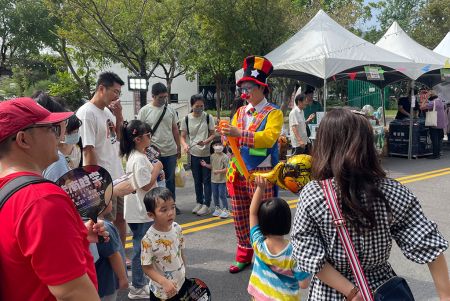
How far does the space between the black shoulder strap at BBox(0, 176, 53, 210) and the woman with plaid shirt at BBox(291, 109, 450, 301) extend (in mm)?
986

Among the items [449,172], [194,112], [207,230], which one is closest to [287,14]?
[449,172]

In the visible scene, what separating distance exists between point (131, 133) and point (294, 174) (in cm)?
180

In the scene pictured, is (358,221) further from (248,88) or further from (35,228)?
(248,88)

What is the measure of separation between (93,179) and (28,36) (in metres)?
21.7

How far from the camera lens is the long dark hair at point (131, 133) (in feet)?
12.0

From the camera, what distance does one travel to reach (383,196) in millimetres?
1644

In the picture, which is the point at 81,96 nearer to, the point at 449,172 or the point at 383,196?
the point at 449,172

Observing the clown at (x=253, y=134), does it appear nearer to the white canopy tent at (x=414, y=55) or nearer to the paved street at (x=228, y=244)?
the paved street at (x=228, y=244)

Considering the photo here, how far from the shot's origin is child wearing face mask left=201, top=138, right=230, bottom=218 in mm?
5879

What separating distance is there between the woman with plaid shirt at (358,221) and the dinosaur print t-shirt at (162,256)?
4.66 ft

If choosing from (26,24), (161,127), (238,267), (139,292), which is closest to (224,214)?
(161,127)

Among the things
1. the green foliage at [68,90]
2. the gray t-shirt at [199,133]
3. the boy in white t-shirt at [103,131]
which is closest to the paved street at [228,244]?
the gray t-shirt at [199,133]

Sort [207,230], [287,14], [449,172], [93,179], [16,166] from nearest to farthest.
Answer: [16,166]
[93,179]
[207,230]
[449,172]
[287,14]

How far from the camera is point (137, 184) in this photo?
3.53 metres
